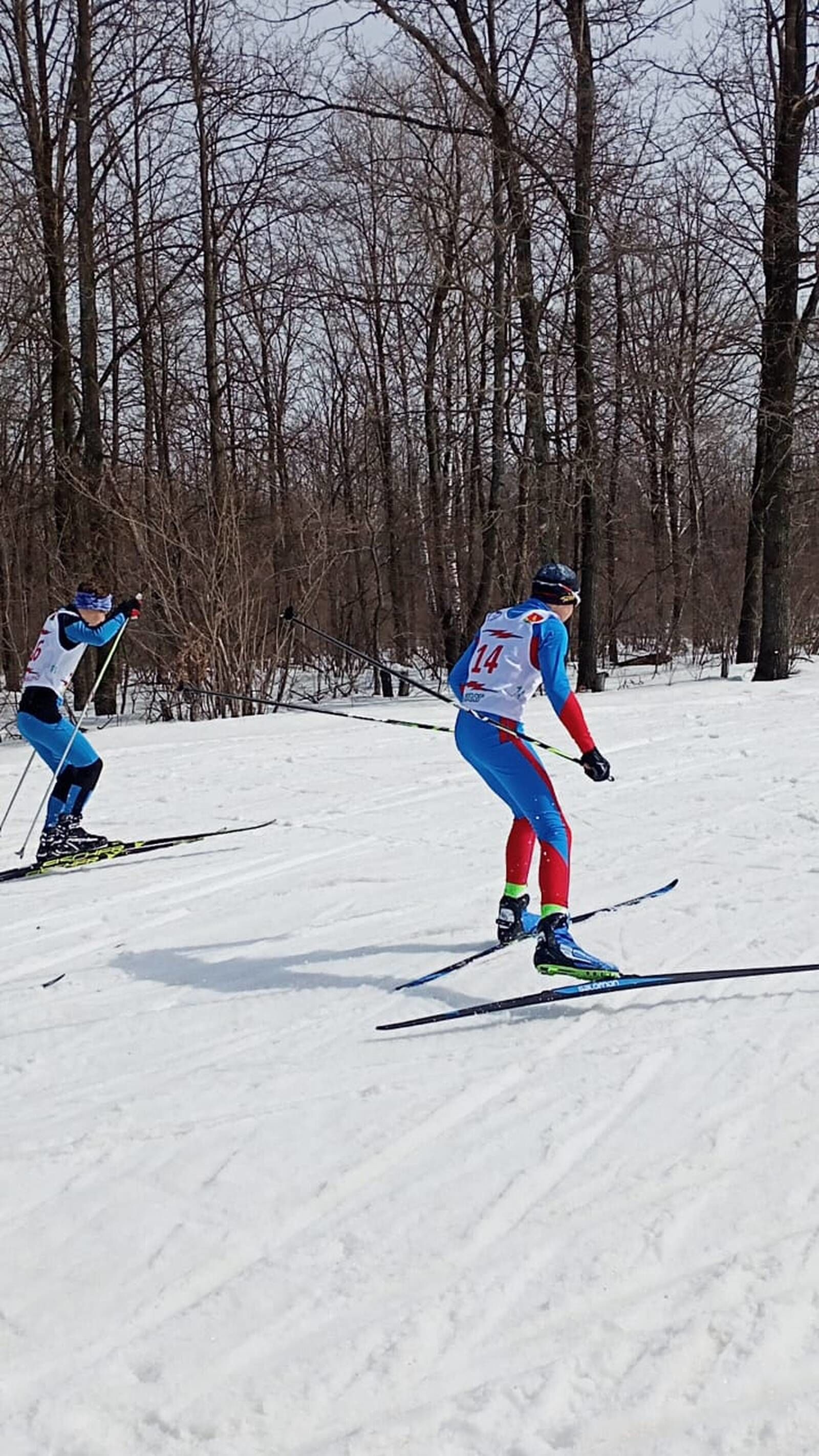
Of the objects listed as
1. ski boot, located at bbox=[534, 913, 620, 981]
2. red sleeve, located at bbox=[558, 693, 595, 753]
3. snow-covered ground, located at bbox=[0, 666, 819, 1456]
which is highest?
red sleeve, located at bbox=[558, 693, 595, 753]

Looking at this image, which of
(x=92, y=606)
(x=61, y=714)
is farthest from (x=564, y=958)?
(x=61, y=714)

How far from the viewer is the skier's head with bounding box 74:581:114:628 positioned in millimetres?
8320

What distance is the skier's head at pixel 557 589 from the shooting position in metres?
5.77

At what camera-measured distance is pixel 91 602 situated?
27.3 feet

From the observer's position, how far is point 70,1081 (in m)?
Answer: 4.50

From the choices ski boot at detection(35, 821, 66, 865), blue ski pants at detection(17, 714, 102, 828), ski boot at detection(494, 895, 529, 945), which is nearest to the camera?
ski boot at detection(494, 895, 529, 945)

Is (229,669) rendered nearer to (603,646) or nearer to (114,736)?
(114,736)

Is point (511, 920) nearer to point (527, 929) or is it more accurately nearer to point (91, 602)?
point (527, 929)

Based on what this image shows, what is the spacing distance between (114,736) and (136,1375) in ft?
38.1

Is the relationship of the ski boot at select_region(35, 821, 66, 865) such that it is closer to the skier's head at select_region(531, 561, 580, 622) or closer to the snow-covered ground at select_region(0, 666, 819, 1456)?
the snow-covered ground at select_region(0, 666, 819, 1456)

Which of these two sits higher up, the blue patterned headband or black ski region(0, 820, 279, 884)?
the blue patterned headband

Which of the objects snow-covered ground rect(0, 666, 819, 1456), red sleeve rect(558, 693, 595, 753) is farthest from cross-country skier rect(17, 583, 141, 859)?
red sleeve rect(558, 693, 595, 753)

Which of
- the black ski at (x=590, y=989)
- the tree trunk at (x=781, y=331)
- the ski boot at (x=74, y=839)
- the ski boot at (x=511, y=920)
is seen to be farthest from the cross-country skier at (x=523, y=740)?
the tree trunk at (x=781, y=331)

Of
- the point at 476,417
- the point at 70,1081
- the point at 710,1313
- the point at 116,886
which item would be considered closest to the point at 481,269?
the point at 476,417
